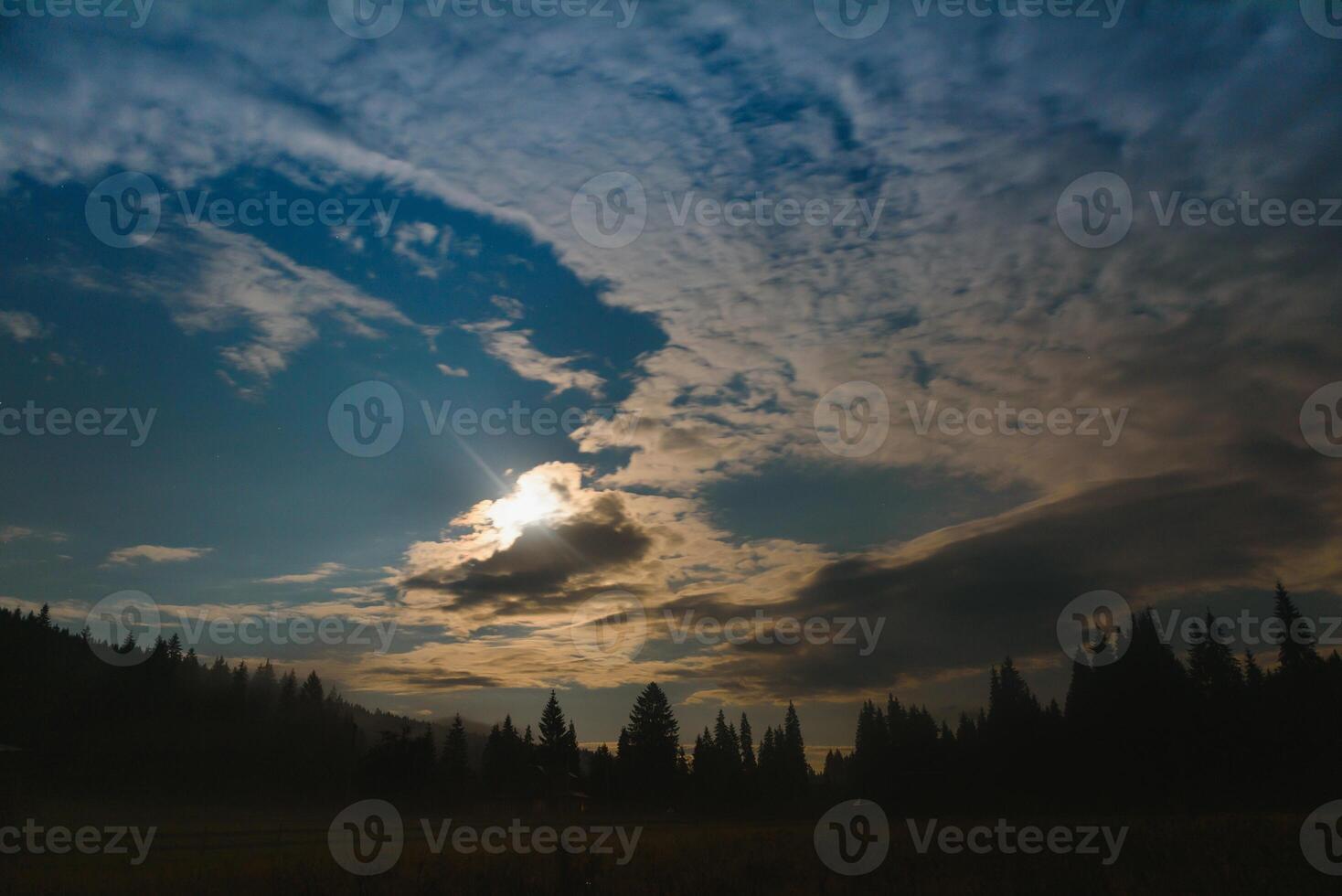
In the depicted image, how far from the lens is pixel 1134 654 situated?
60.4 meters
